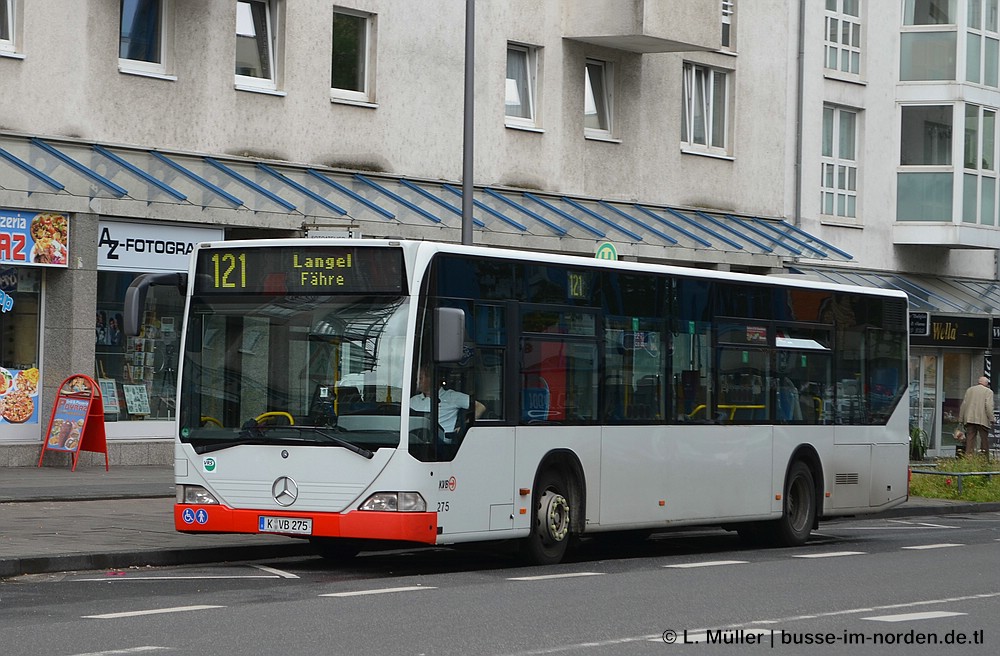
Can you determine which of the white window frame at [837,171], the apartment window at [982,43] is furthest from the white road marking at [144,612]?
the apartment window at [982,43]

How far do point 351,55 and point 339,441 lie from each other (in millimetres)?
15308

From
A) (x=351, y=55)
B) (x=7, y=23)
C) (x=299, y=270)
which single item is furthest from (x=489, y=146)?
(x=299, y=270)

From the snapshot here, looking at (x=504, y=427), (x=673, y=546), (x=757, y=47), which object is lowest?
(x=673, y=546)

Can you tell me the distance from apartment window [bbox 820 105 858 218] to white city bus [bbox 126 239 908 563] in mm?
21768

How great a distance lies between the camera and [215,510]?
14.0 m

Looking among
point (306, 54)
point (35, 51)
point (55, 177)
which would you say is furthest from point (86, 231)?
point (306, 54)

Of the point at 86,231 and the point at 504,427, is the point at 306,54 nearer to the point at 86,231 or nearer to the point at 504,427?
the point at 86,231

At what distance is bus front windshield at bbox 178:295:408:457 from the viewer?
13.6 m

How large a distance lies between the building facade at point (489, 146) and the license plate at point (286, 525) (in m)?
5.77

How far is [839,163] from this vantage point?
127 ft

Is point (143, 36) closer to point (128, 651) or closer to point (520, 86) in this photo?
point (520, 86)

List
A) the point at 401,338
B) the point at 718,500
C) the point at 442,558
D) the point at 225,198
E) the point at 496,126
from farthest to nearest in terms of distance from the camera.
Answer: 1. the point at 496,126
2. the point at 225,198
3. the point at 718,500
4. the point at 442,558
5. the point at 401,338

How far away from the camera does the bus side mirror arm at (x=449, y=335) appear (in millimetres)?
13477

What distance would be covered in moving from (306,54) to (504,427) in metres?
13.9
